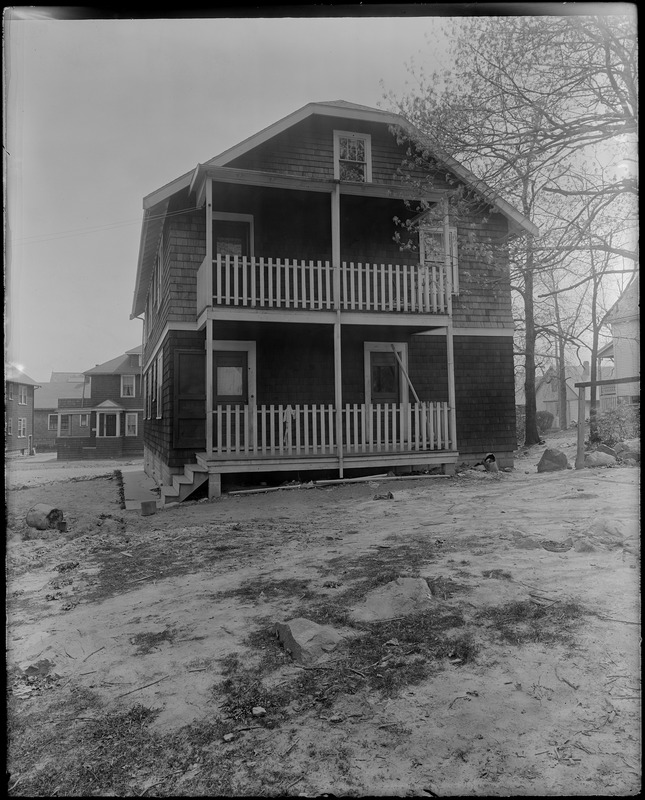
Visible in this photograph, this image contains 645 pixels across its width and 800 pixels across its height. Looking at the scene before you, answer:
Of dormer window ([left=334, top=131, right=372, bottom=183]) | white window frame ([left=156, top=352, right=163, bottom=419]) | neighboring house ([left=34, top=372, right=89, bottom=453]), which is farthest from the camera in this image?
neighboring house ([left=34, top=372, right=89, bottom=453])

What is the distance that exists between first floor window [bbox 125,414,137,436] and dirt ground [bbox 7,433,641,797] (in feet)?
99.6

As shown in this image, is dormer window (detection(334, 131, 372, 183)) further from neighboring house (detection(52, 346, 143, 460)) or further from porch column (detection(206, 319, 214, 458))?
neighboring house (detection(52, 346, 143, 460))

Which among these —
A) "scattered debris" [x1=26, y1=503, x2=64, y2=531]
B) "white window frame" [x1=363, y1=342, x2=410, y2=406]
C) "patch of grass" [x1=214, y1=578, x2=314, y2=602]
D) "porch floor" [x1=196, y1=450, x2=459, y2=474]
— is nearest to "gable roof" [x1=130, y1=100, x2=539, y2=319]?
"white window frame" [x1=363, y1=342, x2=410, y2=406]

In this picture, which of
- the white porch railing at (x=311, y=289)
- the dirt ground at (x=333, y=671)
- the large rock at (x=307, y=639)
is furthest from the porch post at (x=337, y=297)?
the large rock at (x=307, y=639)

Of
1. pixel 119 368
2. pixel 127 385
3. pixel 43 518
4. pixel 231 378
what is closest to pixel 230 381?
pixel 231 378

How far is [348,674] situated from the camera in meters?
2.66

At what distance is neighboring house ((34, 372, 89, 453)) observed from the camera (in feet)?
116

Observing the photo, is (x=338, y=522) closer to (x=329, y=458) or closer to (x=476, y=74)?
(x=329, y=458)

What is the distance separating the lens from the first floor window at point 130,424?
113 feet

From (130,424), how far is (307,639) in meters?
34.0

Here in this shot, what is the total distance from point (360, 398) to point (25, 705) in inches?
356

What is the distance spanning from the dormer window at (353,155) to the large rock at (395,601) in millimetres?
9475

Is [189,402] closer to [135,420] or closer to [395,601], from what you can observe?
[395,601]

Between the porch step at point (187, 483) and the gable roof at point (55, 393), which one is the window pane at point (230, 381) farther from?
the gable roof at point (55, 393)
